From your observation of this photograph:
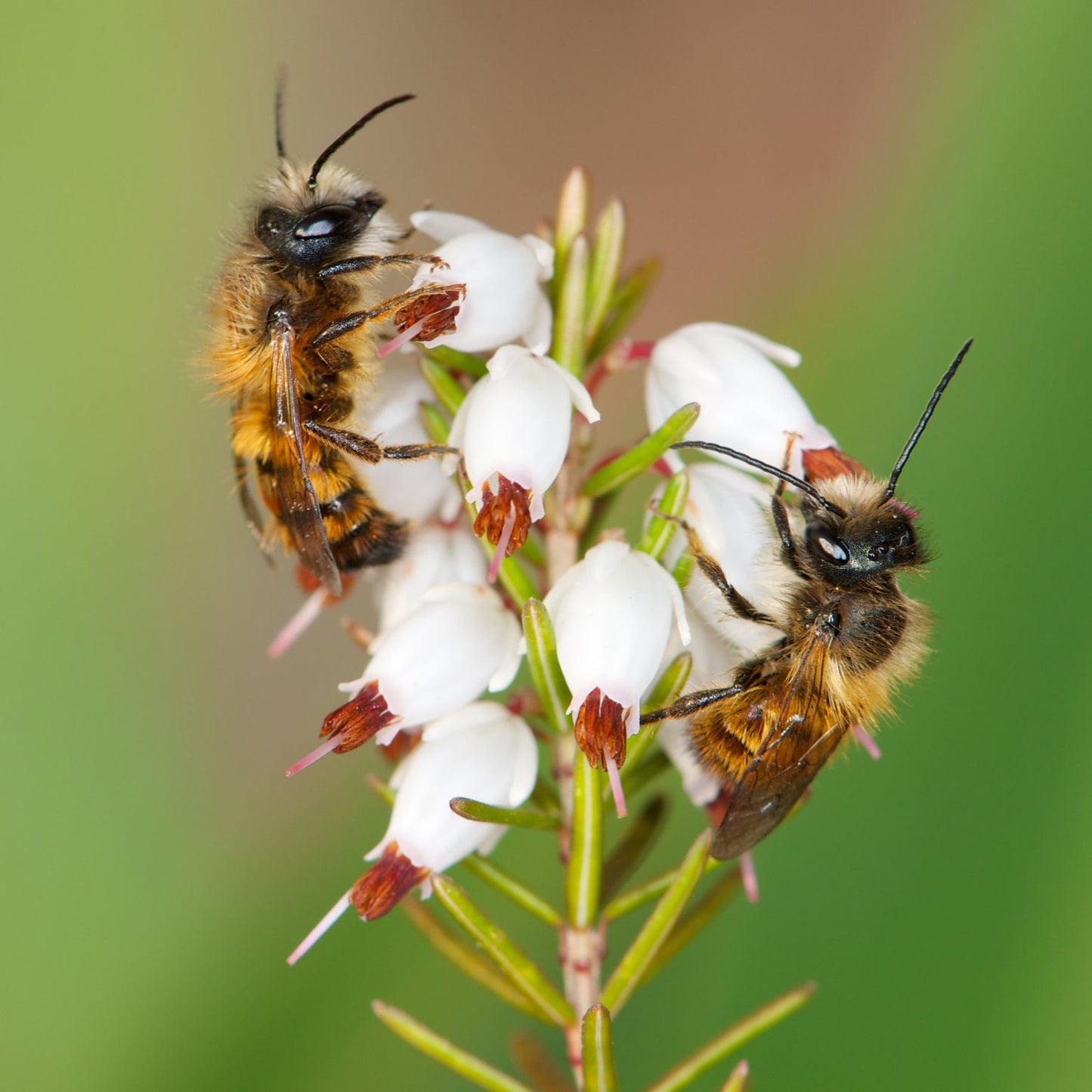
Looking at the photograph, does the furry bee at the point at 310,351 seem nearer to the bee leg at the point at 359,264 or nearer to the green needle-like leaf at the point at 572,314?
the bee leg at the point at 359,264

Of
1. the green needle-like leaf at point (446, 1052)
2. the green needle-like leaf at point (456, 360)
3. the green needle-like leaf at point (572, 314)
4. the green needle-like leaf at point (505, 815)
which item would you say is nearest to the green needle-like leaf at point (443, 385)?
the green needle-like leaf at point (456, 360)

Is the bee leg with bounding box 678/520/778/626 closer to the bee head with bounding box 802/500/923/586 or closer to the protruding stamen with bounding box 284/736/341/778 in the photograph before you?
the bee head with bounding box 802/500/923/586

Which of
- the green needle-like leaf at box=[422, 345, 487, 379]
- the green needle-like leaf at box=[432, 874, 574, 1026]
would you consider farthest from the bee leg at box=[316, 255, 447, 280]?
the green needle-like leaf at box=[432, 874, 574, 1026]

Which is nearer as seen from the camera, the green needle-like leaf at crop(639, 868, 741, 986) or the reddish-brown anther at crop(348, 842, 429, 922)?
the reddish-brown anther at crop(348, 842, 429, 922)

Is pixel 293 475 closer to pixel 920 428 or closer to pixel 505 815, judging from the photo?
pixel 505 815

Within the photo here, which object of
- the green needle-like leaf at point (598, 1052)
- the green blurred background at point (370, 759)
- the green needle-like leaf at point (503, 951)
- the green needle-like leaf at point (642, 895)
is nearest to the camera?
the green needle-like leaf at point (598, 1052)

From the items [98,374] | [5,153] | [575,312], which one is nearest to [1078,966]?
[575,312]
